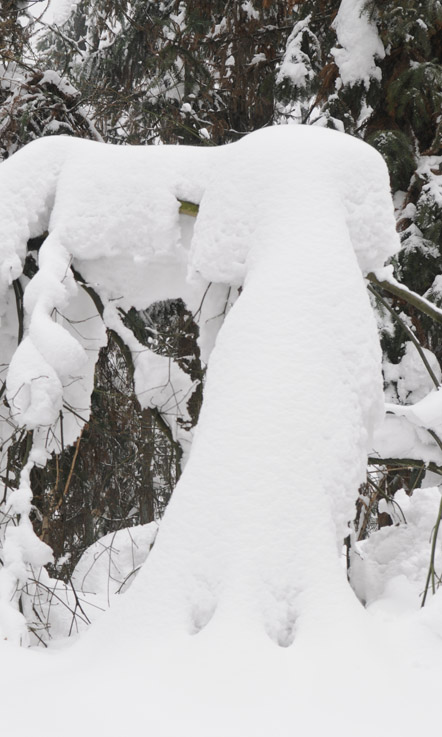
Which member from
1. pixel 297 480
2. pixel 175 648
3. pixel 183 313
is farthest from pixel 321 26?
pixel 175 648

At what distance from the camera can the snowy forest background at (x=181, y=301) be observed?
11.8 feet

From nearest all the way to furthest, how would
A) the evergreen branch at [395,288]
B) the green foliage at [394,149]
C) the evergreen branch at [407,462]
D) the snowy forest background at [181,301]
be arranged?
1. the evergreen branch at [395,288]
2. the snowy forest background at [181,301]
3. the evergreen branch at [407,462]
4. the green foliage at [394,149]

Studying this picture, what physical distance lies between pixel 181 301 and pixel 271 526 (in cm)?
397

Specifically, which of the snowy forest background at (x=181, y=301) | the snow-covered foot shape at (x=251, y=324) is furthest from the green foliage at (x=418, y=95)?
the snow-covered foot shape at (x=251, y=324)

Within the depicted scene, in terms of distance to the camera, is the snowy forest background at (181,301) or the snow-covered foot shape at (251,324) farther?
the snowy forest background at (181,301)

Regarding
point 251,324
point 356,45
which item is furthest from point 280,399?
point 356,45

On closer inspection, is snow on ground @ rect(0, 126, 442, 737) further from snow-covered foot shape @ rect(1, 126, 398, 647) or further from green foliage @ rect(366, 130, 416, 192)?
green foliage @ rect(366, 130, 416, 192)

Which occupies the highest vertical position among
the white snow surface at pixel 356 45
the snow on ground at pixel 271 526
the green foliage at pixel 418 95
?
the white snow surface at pixel 356 45

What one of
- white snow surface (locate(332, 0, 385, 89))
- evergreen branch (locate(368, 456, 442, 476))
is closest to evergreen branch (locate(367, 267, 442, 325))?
evergreen branch (locate(368, 456, 442, 476))

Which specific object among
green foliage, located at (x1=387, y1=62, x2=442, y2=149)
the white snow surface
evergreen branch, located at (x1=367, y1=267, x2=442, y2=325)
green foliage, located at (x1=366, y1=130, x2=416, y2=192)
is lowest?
evergreen branch, located at (x1=367, y1=267, x2=442, y2=325)

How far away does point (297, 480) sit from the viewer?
232 centimetres

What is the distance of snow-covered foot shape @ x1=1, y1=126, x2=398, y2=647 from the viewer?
2227mm

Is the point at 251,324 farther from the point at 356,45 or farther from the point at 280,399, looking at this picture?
the point at 356,45

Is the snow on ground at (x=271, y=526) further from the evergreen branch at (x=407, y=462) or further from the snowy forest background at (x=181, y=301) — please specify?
the evergreen branch at (x=407, y=462)
